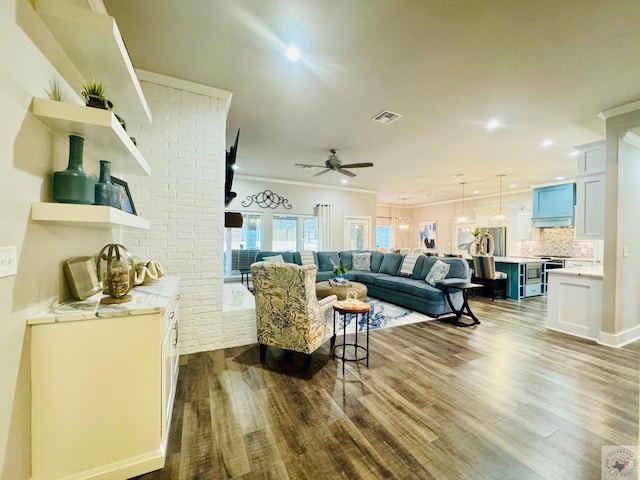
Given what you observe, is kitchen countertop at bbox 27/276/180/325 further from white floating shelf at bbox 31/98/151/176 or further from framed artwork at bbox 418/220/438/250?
framed artwork at bbox 418/220/438/250

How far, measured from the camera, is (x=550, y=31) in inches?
79.4

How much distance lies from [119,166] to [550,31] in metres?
3.53

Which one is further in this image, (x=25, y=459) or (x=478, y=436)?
(x=478, y=436)

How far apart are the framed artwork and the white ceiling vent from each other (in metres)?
8.12

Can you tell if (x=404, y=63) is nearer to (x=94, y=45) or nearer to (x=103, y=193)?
(x=94, y=45)

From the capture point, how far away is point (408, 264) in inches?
222

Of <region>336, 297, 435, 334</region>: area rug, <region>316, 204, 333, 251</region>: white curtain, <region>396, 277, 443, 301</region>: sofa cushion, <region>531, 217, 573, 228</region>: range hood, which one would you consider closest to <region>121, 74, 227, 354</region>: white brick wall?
<region>336, 297, 435, 334</region>: area rug

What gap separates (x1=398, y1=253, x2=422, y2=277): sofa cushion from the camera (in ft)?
18.1

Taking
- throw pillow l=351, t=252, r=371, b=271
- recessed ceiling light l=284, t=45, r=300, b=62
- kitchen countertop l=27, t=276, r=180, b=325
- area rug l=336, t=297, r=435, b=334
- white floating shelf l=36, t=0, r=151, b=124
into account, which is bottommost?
area rug l=336, t=297, r=435, b=334

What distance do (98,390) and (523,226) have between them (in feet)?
31.9

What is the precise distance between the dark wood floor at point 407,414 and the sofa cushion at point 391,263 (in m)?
2.96

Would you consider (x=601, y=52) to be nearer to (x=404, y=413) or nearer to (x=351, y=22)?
(x=351, y=22)

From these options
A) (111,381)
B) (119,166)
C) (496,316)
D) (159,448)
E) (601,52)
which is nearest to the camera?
(111,381)

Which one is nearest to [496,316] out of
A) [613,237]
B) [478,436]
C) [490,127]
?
[613,237]
